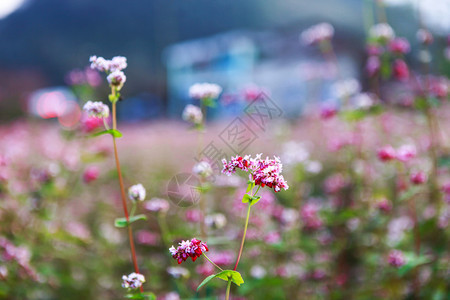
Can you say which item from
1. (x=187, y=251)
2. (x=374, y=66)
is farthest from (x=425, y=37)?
(x=187, y=251)

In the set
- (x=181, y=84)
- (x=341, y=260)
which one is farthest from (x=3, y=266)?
(x=181, y=84)

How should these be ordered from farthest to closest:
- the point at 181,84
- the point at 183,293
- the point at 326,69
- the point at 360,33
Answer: the point at 181,84 < the point at 360,33 < the point at 326,69 < the point at 183,293

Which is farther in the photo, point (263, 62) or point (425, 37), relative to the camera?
point (263, 62)

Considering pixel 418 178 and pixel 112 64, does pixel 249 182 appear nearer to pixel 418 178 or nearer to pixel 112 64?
pixel 112 64

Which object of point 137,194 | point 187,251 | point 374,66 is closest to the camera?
point 187,251

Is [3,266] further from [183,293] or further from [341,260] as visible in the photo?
[341,260]

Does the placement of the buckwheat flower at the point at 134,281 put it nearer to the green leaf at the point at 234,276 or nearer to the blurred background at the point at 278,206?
the green leaf at the point at 234,276

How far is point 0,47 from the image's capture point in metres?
57.4

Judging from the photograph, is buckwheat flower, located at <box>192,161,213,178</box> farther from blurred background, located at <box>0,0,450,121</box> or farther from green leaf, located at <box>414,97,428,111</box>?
blurred background, located at <box>0,0,450,121</box>

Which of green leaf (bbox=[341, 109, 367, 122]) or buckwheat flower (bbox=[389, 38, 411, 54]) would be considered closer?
green leaf (bbox=[341, 109, 367, 122])

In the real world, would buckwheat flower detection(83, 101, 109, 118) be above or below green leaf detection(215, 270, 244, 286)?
above

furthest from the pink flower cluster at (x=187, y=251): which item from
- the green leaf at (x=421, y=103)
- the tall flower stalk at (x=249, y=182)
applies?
the green leaf at (x=421, y=103)

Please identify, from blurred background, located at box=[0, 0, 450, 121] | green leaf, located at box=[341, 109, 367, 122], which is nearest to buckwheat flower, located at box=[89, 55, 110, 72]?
green leaf, located at box=[341, 109, 367, 122]

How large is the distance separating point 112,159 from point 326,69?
322cm
